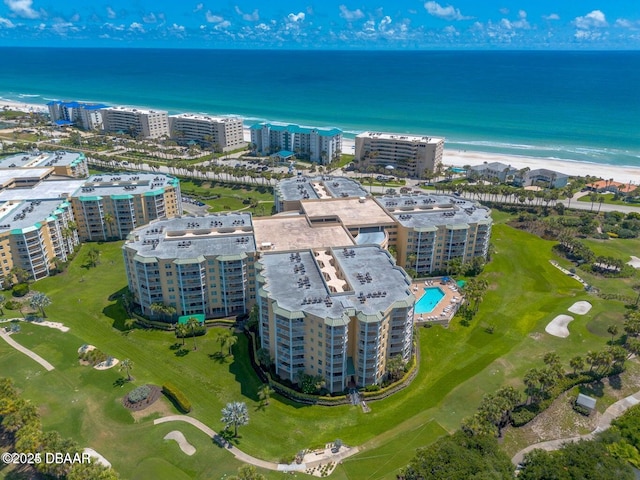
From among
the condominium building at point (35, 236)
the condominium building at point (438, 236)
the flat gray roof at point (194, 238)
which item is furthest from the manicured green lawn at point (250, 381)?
the flat gray roof at point (194, 238)

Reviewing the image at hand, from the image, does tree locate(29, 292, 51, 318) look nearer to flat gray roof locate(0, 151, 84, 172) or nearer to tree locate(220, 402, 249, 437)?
tree locate(220, 402, 249, 437)

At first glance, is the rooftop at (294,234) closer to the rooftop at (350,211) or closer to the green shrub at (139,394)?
the rooftop at (350,211)

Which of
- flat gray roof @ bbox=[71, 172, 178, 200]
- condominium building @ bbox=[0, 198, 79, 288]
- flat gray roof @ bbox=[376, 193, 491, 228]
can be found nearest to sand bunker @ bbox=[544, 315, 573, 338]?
flat gray roof @ bbox=[376, 193, 491, 228]

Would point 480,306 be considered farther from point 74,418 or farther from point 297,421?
point 74,418

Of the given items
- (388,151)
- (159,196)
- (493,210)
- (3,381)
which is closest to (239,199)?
(159,196)

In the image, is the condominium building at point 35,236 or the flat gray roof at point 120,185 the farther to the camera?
the flat gray roof at point 120,185

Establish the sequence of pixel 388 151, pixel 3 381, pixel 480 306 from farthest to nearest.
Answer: pixel 388 151, pixel 480 306, pixel 3 381
